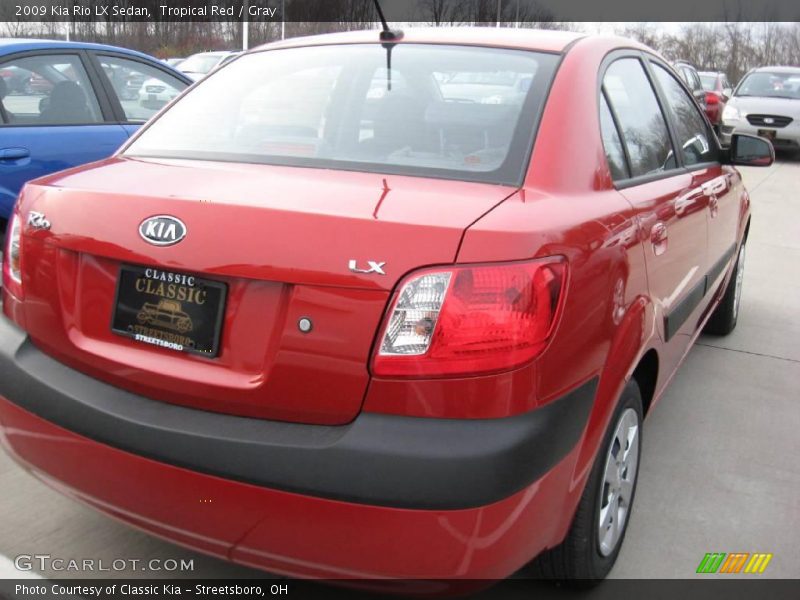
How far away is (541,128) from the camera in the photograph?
2252mm

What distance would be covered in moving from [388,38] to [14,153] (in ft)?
9.19

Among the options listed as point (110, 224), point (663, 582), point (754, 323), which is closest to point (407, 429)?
point (110, 224)

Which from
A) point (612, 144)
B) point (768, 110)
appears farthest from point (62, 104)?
point (768, 110)

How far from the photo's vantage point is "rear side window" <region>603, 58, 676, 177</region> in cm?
275

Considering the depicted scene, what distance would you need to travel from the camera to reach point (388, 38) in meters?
2.82

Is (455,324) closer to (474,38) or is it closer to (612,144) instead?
(612,144)

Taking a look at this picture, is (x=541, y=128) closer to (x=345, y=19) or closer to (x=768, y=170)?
(x=768, y=170)

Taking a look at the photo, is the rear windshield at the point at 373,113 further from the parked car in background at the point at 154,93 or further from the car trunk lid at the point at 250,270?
the parked car in background at the point at 154,93

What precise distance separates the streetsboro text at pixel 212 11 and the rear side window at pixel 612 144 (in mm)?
27968

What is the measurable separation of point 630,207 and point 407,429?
1.08 meters

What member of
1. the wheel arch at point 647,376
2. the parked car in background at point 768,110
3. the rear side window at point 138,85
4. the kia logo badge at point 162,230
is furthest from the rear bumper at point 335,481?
the parked car in background at point 768,110

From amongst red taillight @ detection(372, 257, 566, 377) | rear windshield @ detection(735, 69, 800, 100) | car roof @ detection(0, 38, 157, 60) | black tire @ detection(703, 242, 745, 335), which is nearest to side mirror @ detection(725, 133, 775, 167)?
black tire @ detection(703, 242, 745, 335)

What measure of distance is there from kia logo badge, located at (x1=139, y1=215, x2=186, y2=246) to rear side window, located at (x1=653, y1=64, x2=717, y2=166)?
7.46 ft

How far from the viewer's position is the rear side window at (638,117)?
275cm
